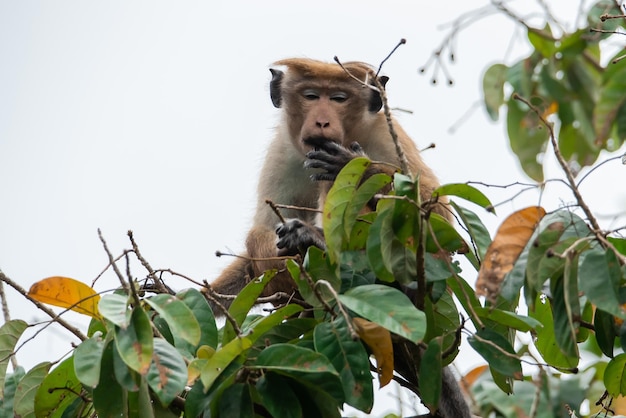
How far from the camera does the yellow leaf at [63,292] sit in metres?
3.05

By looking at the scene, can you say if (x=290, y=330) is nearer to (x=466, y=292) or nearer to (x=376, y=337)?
(x=376, y=337)

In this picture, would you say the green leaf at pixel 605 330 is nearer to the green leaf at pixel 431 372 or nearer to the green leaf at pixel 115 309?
the green leaf at pixel 431 372

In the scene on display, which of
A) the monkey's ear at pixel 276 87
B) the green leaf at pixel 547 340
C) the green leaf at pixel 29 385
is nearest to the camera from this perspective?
the green leaf at pixel 29 385

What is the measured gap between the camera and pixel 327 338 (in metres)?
2.87

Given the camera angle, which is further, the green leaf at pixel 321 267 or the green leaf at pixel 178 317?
the green leaf at pixel 321 267

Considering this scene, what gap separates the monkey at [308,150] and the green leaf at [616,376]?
1.37 m

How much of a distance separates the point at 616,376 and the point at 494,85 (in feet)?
4.82

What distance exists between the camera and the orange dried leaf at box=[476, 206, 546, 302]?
8.71 feet

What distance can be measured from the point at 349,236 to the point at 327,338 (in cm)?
42

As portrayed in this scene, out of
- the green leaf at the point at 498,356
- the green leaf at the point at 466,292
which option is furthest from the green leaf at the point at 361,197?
the green leaf at the point at 498,356

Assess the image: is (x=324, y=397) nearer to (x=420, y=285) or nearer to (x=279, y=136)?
(x=420, y=285)

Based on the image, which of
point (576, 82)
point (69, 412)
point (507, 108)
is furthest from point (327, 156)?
point (69, 412)

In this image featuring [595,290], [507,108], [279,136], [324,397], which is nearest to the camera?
[595,290]

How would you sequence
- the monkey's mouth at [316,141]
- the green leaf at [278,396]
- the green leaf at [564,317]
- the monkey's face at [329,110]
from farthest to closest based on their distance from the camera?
the monkey's face at [329,110], the monkey's mouth at [316,141], the green leaf at [278,396], the green leaf at [564,317]
